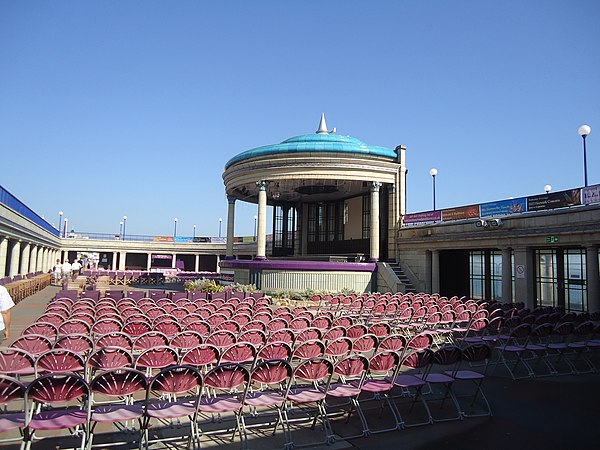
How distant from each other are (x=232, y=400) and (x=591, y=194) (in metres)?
14.8

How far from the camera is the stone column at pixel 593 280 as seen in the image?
14281 mm

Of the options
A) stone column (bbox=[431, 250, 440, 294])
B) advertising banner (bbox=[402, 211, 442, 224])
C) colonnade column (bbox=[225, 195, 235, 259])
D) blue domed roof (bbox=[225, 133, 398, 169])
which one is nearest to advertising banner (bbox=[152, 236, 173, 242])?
colonnade column (bbox=[225, 195, 235, 259])

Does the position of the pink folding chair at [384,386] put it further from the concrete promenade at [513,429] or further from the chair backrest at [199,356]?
the chair backrest at [199,356]

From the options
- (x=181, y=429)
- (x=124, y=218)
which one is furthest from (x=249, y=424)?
(x=124, y=218)

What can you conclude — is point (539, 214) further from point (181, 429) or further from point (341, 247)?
point (341, 247)

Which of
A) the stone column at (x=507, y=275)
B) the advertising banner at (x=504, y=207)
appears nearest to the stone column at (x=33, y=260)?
the advertising banner at (x=504, y=207)

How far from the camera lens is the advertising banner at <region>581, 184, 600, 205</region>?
47.8 ft

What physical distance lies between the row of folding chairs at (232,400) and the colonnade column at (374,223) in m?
18.5

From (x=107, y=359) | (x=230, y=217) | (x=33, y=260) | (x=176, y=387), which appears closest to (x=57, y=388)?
(x=176, y=387)

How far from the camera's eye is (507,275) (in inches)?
723

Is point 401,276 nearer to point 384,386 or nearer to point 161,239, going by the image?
point 384,386

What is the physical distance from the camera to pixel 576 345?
8750mm

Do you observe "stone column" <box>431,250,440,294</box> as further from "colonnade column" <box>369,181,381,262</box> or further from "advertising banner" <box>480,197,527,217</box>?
"advertising banner" <box>480,197,527,217</box>

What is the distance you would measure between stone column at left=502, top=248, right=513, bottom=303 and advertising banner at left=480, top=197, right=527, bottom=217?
1.65 metres
